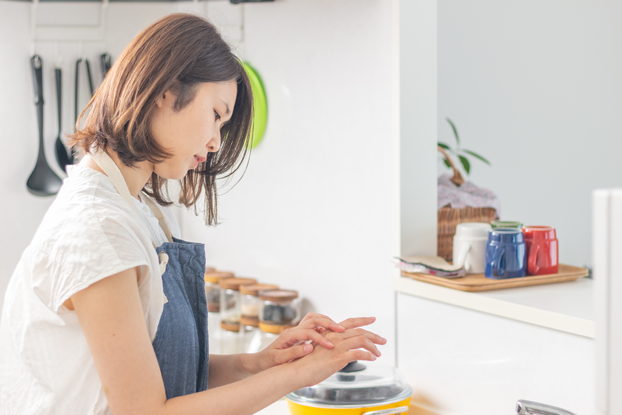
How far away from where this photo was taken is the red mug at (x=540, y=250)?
1.34m

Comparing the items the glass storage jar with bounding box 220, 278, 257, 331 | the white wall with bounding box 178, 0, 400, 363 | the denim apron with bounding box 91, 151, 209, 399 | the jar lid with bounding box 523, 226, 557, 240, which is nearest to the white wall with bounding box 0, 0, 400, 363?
the white wall with bounding box 178, 0, 400, 363

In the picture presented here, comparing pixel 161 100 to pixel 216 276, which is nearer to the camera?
pixel 161 100

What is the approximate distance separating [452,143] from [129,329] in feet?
4.75

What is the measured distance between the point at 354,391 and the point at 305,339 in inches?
9.5

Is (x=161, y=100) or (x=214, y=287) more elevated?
(x=161, y=100)

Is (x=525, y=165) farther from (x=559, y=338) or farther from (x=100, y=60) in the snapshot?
(x=100, y=60)

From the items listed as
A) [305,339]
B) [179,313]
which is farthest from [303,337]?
[179,313]

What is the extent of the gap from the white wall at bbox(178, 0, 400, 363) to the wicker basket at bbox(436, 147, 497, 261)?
14cm

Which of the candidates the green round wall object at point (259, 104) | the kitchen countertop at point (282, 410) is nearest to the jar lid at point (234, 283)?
the green round wall object at point (259, 104)

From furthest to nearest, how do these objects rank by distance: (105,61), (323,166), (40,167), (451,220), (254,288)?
(105,61), (40,167), (254,288), (323,166), (451,220)

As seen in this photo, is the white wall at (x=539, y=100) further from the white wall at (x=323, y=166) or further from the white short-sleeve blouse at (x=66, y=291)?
the white short-sleeve blouse at (x=66, y=291)

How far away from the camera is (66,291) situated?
0.71 meters

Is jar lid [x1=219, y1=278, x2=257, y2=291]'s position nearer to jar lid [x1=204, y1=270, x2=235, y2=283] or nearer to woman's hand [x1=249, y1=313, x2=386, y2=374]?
jar lid [x1=204, y1=270, x2=235, y2=283]

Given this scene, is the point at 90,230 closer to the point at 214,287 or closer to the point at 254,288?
the point at 254,288
